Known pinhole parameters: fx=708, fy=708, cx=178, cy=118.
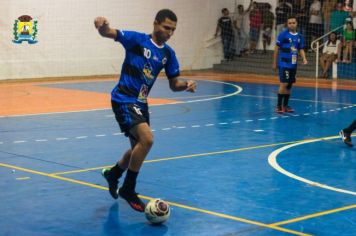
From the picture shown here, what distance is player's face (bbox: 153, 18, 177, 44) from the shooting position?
294 inches

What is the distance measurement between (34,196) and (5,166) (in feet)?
6.47

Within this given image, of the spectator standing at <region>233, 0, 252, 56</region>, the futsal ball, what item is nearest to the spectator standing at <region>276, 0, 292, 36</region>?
the spectator standing at <region>233, 0, 252, 56</region>

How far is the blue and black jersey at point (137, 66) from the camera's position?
24.7 ft

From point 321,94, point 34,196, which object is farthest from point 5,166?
point 321,94

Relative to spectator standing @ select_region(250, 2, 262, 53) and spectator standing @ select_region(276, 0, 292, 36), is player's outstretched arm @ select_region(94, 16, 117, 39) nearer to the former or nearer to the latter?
spectator standing @ select_region(276, 0, 292, 36)

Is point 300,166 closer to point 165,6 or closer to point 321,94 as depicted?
point 321,94

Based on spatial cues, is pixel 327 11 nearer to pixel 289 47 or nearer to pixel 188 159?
pixel 289 47

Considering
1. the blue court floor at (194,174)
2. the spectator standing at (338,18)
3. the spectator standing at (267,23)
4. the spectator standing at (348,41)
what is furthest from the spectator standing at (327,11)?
the blue court floor at (194,174)

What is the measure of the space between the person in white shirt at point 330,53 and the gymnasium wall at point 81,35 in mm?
7002

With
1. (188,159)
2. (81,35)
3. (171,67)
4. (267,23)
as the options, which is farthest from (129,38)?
(267,23)

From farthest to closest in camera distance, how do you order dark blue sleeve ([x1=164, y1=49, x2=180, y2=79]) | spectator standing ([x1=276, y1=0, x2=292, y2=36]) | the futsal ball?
spectator standing ([x1=276, y1=0, x2=292, y2=36])
dark blue sleeve ([x1=164, y1=49, x2=180, y2=79])
the futsal ball

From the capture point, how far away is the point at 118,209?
7.51m

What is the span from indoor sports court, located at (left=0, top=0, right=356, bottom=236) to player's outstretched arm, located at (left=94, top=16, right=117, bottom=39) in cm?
184

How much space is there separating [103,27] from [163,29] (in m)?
0.69
